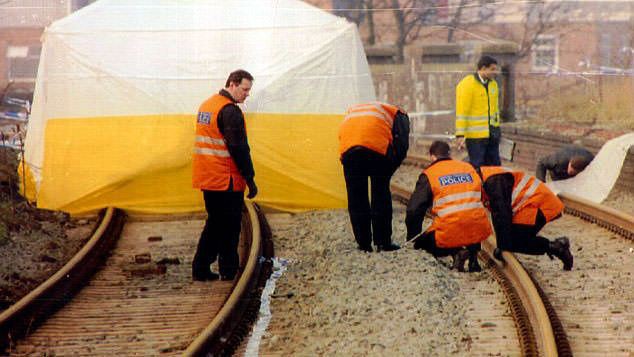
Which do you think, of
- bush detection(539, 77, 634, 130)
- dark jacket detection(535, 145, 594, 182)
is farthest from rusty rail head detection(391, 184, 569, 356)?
bush detection(539, 77, 634, 130)

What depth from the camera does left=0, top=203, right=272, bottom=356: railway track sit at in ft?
23.8

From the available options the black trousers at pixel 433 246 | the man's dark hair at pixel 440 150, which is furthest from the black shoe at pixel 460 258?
the man's dark hair at pixel 440 150

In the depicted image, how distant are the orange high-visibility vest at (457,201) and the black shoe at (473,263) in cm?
31

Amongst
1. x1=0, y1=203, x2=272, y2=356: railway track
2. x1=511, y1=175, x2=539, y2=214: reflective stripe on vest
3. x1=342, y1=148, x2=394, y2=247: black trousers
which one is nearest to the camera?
x1=0, y1=203, x2=272, y2=356: railway track

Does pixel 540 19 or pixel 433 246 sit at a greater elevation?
pixel 540 19

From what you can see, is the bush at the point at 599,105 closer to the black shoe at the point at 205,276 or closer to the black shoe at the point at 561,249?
the black shoe at the point at 561,249

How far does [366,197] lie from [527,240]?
1.72 m

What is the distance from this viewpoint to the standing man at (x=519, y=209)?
8.84 metres

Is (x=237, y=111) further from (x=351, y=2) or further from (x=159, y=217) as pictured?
(x=351, y=2)

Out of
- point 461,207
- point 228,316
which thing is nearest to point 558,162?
point 461,207

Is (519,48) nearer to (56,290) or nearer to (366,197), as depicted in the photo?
(366,197)

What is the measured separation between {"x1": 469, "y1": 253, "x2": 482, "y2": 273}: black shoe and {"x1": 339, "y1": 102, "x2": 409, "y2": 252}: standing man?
100cm

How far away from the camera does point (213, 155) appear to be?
9.18 metres

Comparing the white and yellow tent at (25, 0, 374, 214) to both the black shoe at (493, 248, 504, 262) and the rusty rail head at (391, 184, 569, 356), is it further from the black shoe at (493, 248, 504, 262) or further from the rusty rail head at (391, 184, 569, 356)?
the black shoe at (493, 248, 504, 262)
